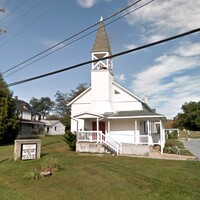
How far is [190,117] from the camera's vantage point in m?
61.5

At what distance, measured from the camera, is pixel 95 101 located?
23.5 meters

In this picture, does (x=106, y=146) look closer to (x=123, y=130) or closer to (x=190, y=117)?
(x=123, y=130)

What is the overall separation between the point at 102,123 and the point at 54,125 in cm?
4748

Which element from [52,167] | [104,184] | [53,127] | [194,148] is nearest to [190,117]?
[53,127]

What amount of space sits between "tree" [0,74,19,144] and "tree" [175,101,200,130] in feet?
151

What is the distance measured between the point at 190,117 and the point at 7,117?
159 feet

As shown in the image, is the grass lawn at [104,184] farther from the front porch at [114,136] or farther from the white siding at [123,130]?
the white siding at [123,130]

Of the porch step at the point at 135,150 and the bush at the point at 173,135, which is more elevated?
the bush at the point at 173,135

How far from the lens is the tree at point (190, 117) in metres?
59.8

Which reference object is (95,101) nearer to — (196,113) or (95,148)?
(95,148)

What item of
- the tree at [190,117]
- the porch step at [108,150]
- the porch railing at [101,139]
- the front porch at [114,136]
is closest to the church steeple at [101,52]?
the front porch at [114,136]

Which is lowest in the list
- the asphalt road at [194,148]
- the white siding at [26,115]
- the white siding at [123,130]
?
the asphalt road at [194,148]

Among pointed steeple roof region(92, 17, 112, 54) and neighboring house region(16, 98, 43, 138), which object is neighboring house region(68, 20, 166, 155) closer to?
pointed steeple roof region(92, 17, 112, 54)

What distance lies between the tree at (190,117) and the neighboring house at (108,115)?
38.8 meters
